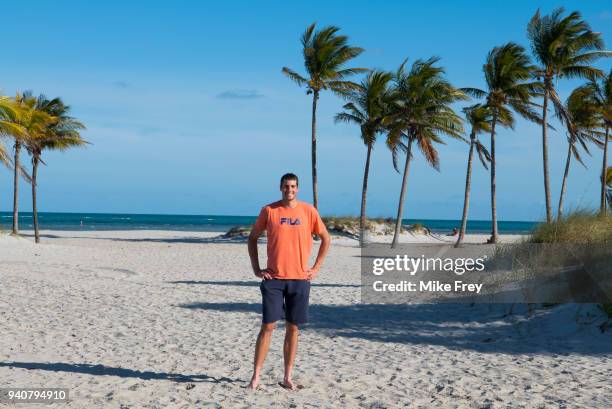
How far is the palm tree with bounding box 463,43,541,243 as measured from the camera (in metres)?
27.2

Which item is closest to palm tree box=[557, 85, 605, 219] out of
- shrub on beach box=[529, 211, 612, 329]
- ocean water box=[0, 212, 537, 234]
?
ocean water box=[0, 212, 537, 234]

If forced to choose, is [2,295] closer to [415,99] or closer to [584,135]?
[415,99]

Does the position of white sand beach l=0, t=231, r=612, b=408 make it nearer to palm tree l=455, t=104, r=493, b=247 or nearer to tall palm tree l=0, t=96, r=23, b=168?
tall palm tree l=0, t=96, r=23, b=168

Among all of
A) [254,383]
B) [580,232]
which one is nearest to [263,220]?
[254,383]

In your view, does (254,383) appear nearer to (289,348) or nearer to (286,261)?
(289,348)

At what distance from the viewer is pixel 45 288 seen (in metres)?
12.0

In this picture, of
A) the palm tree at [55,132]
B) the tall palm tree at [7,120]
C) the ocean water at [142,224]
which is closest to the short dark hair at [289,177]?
the tall palm tree at [7,120]

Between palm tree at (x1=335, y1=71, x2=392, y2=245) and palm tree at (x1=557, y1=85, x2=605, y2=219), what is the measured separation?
8.26 meters

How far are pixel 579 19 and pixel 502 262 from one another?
17861 millimetres

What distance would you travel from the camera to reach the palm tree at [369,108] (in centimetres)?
2911

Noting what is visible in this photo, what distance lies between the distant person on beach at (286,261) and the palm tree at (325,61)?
84.1 ft

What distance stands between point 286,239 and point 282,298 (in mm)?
493

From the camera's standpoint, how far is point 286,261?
17.2ft

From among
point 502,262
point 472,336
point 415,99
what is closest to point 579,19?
point 415,99
